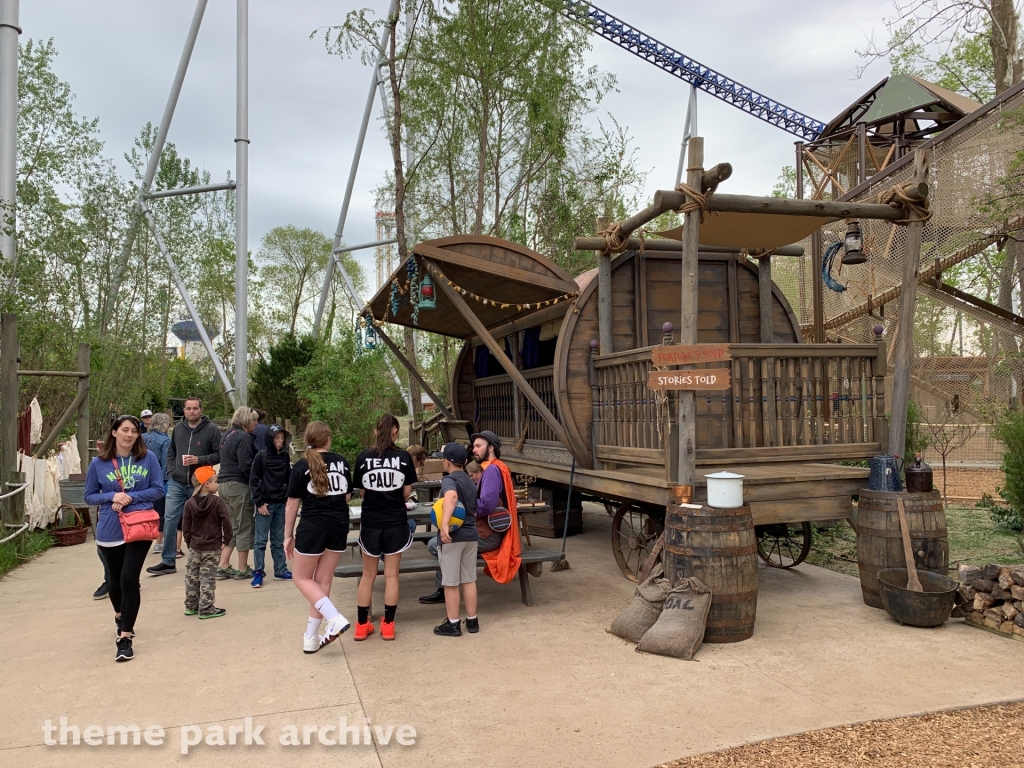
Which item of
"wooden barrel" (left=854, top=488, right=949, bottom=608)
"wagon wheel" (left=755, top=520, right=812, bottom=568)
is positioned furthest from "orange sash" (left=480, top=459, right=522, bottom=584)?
"wagon wheel" (left=755, top=520, right=812, bottom=568)

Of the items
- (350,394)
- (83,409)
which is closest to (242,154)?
(350,394)

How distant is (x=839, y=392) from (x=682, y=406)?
5.59 feet

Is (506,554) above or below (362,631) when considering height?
above

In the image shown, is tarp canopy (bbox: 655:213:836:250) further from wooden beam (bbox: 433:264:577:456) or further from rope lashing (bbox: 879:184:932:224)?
wooden beam (bbox: 433:264:577:456)

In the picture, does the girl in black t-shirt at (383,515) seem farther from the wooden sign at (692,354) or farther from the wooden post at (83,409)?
the wooden post at (83,409)

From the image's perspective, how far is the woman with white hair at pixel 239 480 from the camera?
7023 mm

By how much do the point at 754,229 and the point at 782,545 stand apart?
3588 mm

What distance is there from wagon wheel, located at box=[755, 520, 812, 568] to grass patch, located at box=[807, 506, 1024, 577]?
0.26 metres

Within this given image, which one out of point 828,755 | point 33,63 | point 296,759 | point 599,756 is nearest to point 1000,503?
point 828,755

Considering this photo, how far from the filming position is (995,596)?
518cm

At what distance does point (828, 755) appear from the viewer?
3.28m

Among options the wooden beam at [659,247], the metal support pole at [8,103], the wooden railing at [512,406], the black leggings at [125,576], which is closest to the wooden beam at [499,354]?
the wooden railing at [512,406]

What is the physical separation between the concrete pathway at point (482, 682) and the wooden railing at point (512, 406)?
2963mm

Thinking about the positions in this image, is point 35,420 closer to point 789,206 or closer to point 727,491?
point 727,491
